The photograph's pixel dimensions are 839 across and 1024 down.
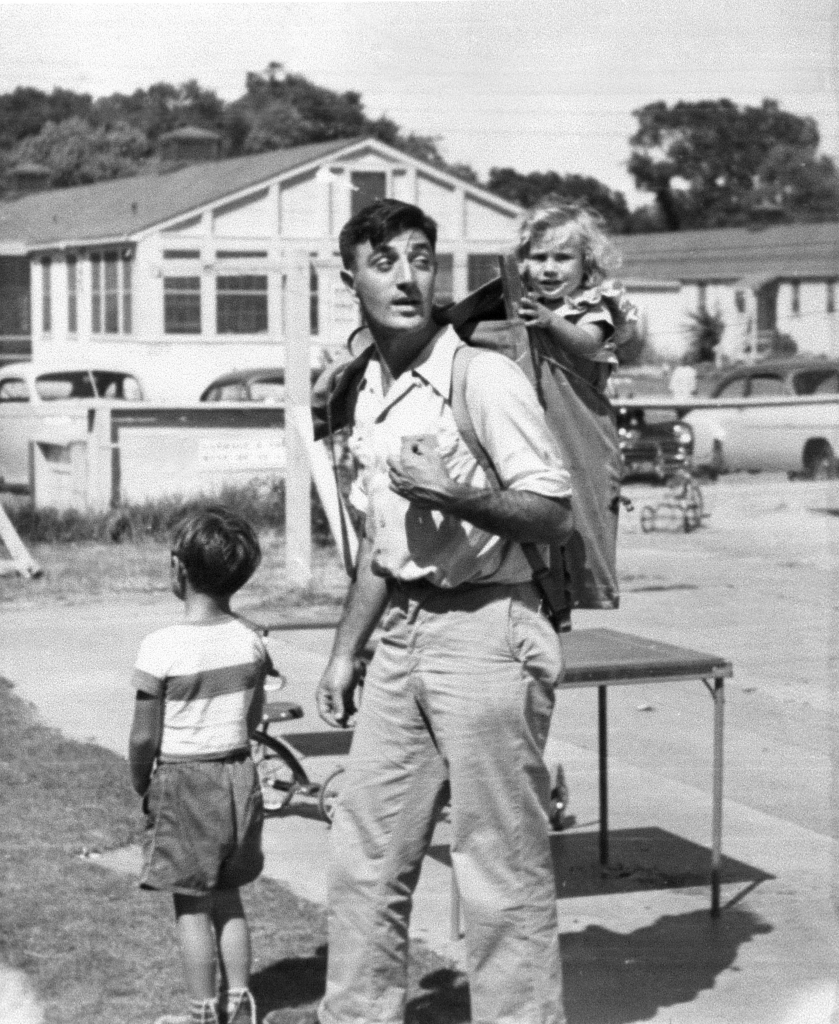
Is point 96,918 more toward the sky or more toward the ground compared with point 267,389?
more toward the ground

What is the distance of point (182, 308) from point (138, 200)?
3908 millimetres

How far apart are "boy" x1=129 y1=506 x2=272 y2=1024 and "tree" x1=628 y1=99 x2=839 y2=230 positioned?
280 feet

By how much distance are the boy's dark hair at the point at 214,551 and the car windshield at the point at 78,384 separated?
75.1 feet

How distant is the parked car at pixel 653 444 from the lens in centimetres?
2378

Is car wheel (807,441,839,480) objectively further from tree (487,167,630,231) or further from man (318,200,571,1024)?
tree (487,167,630,231)

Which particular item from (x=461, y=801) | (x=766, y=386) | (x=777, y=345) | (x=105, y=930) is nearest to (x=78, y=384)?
(x=766, y=386)

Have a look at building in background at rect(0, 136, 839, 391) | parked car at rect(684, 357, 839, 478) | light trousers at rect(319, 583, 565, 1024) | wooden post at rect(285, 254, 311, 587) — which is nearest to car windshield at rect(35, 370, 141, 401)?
building in background at rect(0, 136, 839, 391)

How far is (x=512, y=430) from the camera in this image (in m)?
4.30

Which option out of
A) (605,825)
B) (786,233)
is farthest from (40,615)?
(786,233)

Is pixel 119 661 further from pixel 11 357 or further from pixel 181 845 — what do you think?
pixel 11 357

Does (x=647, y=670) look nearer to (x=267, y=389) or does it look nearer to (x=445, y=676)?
(x=445, y=676)

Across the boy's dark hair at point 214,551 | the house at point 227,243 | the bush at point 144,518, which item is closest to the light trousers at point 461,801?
the boy's dark hair at point 214,551

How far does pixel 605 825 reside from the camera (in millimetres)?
6598

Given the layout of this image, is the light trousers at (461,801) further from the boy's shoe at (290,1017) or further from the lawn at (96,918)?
the lawn at (96,918)
